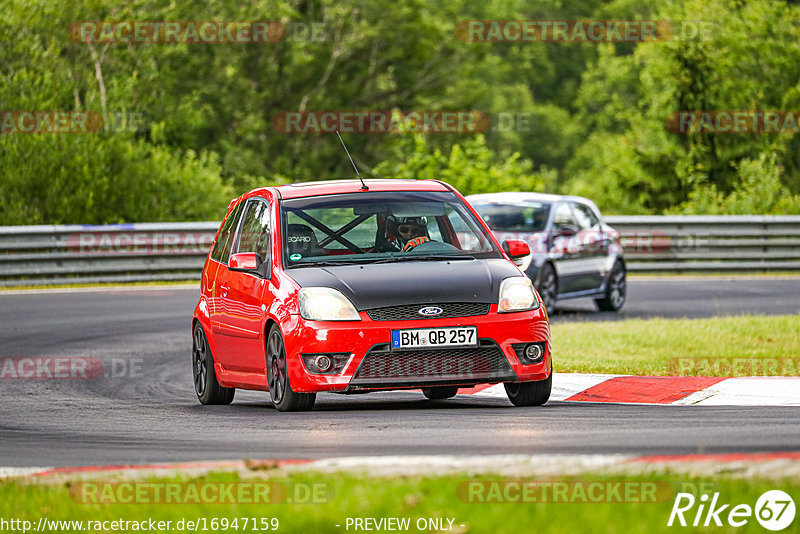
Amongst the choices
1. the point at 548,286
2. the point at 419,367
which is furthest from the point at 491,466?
the point at 548,286

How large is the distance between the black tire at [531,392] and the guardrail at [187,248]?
50.1 ft

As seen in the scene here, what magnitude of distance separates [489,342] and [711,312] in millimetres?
10752

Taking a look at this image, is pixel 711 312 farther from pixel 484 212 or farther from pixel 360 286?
pixel 360 286

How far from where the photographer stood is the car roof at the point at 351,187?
10.6 meters

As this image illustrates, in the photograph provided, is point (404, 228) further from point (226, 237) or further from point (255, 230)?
point (226, 237)

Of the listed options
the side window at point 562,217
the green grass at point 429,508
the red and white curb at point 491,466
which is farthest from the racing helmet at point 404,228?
the side window at point 562,217

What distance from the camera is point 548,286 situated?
19.0m

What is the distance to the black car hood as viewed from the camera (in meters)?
9.17

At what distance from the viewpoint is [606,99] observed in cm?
7900

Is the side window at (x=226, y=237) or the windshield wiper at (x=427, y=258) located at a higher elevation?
the windshield wiper at (x=427, y=258)

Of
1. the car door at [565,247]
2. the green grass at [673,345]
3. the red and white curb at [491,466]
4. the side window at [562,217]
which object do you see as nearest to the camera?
the red and white curb at [491,466]

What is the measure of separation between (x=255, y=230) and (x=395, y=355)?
2.15 meters

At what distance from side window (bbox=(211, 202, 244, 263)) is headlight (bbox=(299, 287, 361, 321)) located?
2054 mm

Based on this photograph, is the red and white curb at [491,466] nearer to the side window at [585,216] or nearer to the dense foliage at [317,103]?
the side window at [585,216]
